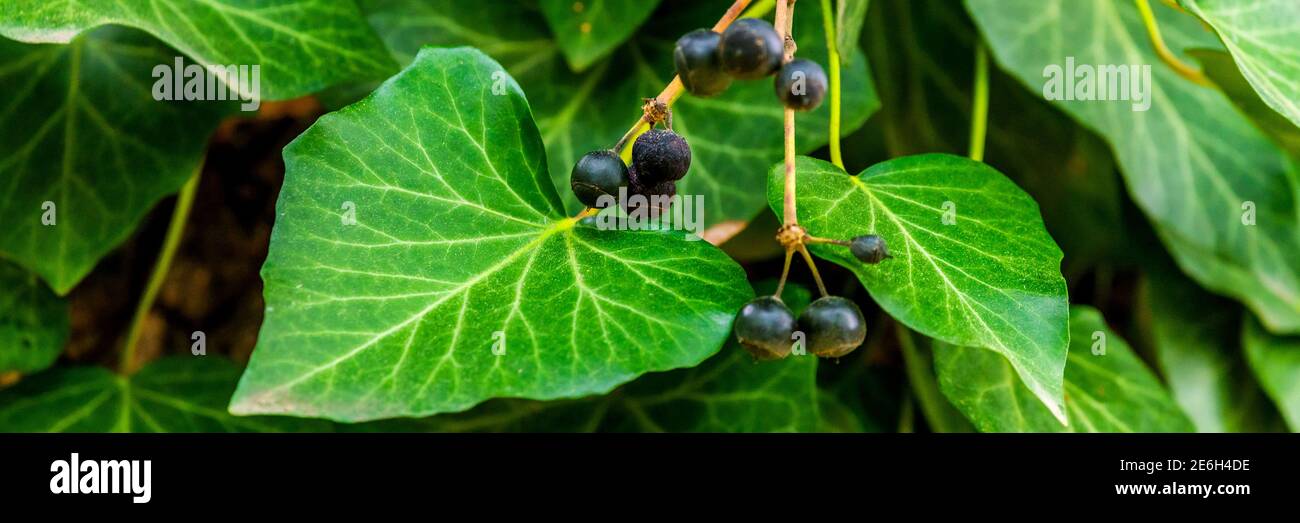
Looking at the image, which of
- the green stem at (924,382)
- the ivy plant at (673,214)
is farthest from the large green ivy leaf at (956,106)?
the green stem at (924,382)

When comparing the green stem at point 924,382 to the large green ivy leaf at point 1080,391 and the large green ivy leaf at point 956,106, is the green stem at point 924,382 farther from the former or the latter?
the large green ivy leaf at point 956,106

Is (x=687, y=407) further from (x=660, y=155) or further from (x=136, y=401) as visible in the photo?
(x=136, y=401)

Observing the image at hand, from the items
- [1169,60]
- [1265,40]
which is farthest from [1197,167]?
[1265,40]

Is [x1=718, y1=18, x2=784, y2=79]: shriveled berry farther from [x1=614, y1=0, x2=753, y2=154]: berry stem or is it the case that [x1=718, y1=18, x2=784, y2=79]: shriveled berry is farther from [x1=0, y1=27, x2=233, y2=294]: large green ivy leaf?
[x1=0, y1=27, x2=233, y2=294]: large green ivy leaf

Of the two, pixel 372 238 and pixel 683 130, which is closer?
pixel 372 238

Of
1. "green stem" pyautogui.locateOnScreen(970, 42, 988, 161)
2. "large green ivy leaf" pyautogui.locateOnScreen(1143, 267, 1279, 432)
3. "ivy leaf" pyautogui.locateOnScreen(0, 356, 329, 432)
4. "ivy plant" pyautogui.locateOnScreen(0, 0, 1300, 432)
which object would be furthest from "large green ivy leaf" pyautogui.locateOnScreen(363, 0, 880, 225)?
"large green ivy leaf" pyautogui.locateOnScreen(1143, 267, 1279, 432)
